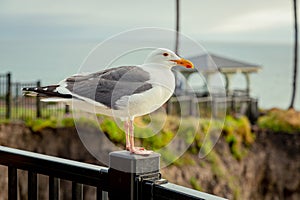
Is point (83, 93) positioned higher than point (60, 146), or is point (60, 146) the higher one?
point (83, 93)

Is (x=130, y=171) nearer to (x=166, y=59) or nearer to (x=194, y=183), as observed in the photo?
(x=166, y=59)

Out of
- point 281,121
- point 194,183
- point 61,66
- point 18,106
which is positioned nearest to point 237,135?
point 281,121

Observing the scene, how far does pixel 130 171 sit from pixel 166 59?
328mm

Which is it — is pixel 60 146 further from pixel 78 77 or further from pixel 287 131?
pixel 78 77

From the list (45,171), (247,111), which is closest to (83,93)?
(45,171)

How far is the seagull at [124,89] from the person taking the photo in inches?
49.6

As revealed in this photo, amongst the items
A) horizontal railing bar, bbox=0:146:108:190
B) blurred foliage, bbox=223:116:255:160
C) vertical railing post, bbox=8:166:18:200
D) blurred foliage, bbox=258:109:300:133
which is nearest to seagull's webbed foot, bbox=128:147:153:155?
horizontal railing bar, bbox=0:146:108:190

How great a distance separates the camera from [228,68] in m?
14.0

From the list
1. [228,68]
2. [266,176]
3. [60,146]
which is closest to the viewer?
[60,146]

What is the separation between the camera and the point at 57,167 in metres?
1.65

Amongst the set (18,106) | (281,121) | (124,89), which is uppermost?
(124,89)

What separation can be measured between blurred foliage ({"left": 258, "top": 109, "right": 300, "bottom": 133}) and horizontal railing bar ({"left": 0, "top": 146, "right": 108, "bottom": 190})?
34.2 feet

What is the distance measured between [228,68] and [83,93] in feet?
42.5

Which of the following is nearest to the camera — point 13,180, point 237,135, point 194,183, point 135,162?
point 135,162
